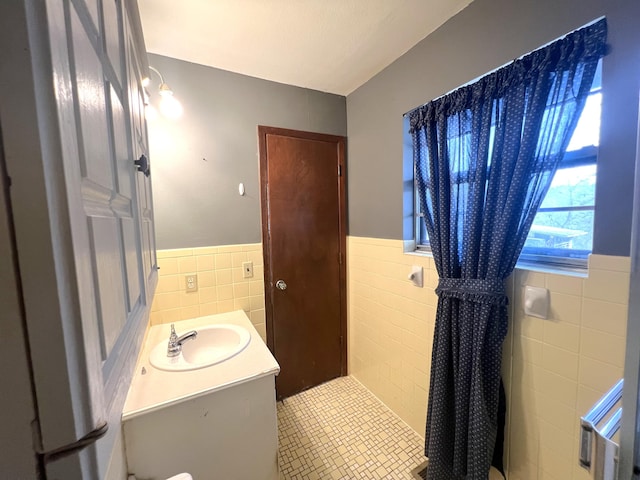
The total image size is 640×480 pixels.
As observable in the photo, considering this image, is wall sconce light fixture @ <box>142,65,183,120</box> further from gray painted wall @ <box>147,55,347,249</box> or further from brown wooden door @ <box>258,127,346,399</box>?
brown wooden door @ <box>258,127,346,399</box>

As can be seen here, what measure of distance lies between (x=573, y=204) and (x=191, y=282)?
200cm

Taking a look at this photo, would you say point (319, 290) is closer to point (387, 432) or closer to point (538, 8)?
point (387, 432)

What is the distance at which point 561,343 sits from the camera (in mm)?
988

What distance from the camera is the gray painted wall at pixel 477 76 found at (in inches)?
32.3

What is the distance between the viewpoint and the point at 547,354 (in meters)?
1.03

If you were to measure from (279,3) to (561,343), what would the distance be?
1.89 m

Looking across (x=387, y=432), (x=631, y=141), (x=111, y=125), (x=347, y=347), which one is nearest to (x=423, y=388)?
(x=387, y=432)

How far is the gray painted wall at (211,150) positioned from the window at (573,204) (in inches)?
62.1

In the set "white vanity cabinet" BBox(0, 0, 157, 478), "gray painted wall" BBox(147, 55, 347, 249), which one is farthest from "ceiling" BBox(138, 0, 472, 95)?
"white vanity cabinet" BBox(0, 0, 157, 478)

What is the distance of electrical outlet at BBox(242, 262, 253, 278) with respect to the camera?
1824 millimetres

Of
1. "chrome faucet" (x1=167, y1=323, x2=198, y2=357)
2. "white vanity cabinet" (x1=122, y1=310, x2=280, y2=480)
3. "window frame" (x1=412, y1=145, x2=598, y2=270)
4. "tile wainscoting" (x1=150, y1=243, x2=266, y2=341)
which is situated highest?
"window frame" (x1=412, y1=145, x2=598, y2=270)

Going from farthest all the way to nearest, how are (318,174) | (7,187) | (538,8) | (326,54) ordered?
(318,174)
(326,54)
(538,8)
(7,187)

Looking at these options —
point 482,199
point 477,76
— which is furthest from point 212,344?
point 477,76

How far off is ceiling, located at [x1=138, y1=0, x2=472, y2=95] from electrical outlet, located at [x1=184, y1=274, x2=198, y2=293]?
1.37 metres
